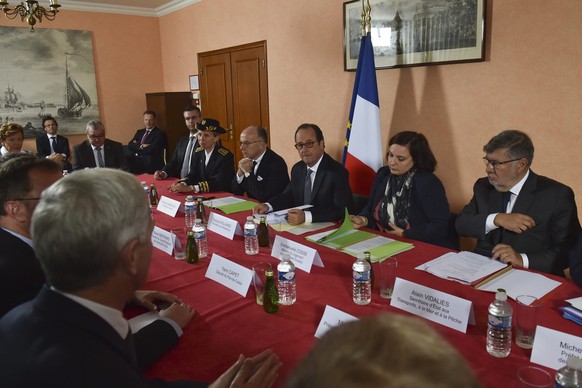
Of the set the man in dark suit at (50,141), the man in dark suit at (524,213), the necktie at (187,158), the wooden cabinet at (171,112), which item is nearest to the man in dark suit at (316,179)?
the man in dark suit at (524,213)

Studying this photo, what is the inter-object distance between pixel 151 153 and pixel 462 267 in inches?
218

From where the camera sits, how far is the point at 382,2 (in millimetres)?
3822

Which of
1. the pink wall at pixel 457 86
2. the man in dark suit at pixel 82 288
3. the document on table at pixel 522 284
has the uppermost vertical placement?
the pink wall at pixel 457 86

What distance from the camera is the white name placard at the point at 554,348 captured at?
1.06 metres

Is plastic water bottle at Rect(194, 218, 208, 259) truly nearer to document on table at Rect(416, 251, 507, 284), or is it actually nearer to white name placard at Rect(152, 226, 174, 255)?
white name placard at Rect(152, 226, 174, 255)

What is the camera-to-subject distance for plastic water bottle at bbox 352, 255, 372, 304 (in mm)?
1480

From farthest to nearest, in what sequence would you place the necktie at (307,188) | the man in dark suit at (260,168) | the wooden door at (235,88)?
the wooden door at (235,88), the man in dark suit at (260,168), the necktie at (307,188)

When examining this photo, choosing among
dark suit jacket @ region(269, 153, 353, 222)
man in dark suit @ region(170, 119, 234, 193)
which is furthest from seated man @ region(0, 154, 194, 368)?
man in dark suit @ region(170, 119, 234, 193)

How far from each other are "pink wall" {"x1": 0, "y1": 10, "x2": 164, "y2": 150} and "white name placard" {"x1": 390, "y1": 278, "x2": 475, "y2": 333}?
6.65 m

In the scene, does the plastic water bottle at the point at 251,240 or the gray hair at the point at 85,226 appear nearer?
the gray hair at the point at 85,226

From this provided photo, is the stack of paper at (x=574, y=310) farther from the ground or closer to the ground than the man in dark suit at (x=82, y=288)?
closer to the ground

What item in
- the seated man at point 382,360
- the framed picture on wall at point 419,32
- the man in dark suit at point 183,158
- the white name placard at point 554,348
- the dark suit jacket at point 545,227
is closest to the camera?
the seated man at point 382,360

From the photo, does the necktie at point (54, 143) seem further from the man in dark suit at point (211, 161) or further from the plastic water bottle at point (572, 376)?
the plastic water bottle at point (572, 376)

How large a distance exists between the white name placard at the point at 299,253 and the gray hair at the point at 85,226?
0.97 m
